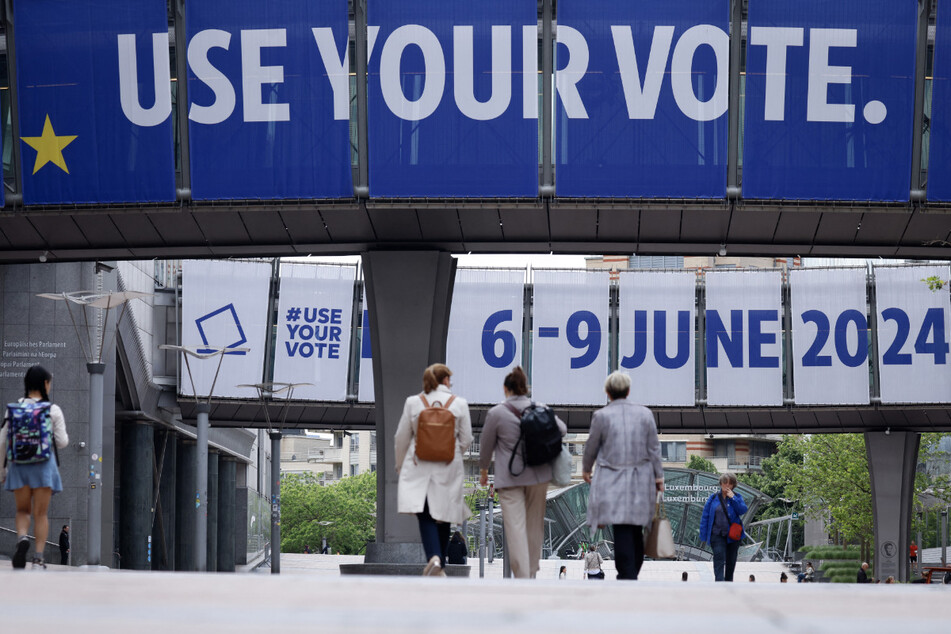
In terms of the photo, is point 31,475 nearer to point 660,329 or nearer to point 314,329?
point 314,329

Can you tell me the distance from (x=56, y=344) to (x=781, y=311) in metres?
24.2

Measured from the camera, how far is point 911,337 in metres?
43.7

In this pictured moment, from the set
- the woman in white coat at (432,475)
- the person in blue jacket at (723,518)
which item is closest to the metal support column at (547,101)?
the person in blue jacket at (723,518)

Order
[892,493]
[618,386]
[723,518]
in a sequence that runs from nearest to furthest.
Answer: [618,386] → [723,518] → [892,493]

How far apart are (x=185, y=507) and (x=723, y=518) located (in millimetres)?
40748

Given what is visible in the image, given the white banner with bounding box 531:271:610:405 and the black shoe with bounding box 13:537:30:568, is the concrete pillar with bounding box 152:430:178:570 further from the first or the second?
the black shoe with bounding box 13:537:30:568

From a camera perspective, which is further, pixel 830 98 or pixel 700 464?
pixel 700 464

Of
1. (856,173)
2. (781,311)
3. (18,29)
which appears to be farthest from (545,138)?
(781,311)

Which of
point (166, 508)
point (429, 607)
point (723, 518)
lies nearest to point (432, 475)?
point (429, 607)

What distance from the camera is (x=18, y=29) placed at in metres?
21.8

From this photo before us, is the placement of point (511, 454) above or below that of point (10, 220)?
below

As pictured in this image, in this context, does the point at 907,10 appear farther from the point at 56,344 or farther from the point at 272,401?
the point at 272,401

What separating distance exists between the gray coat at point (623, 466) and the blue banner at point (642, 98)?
9.73 meters

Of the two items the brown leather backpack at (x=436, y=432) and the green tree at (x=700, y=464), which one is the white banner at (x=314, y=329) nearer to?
the brown leather backpack at (x=436, y=432)
